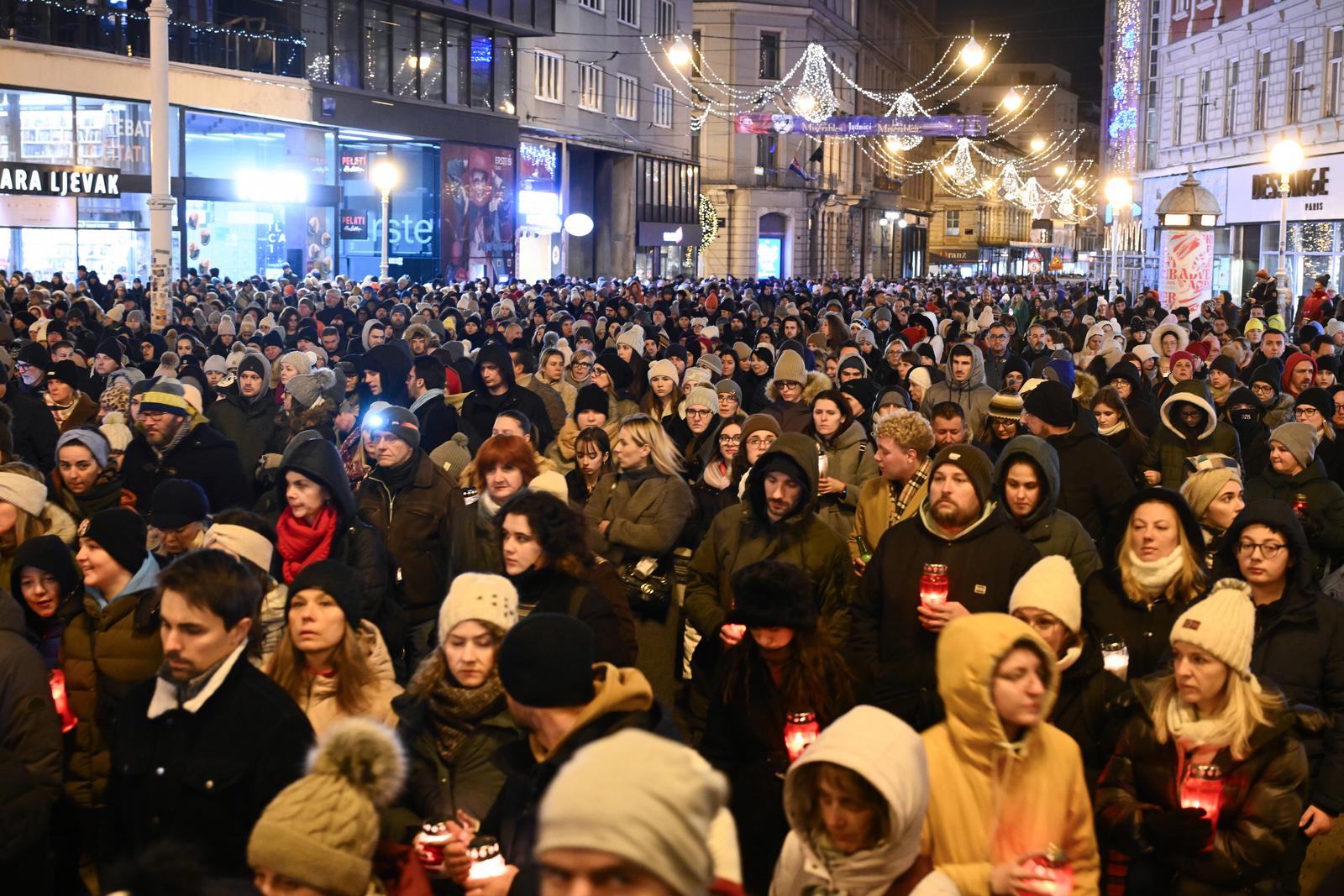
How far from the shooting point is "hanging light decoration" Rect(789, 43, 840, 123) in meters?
67.1

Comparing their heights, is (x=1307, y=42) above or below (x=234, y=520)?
above

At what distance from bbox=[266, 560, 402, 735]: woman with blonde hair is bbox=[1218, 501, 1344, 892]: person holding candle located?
9.61ft

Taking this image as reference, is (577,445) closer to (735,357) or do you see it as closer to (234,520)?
(234,520)

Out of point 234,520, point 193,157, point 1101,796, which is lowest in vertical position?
point 1101,796

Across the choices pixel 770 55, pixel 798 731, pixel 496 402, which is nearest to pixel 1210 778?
pixel 798 731

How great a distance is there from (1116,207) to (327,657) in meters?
45.5

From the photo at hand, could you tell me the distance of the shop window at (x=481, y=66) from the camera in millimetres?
47156

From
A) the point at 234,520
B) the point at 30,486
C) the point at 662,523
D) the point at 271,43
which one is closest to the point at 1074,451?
the point at 662,523

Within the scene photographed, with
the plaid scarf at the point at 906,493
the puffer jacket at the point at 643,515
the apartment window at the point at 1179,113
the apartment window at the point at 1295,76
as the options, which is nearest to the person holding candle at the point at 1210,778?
the plaid scarf at the point at 906,493

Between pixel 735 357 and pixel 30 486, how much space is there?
985 centimetres

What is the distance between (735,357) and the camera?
1627cm

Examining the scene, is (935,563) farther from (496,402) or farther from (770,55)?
(770,55)

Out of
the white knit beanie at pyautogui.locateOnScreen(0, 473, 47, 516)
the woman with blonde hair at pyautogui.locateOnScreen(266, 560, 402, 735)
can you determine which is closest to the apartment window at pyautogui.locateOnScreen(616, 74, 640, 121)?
the white knit beanie at pyautogui.locateOnScreen(0, 473, 47, 516)

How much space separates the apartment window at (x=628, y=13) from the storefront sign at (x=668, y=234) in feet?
23.9
